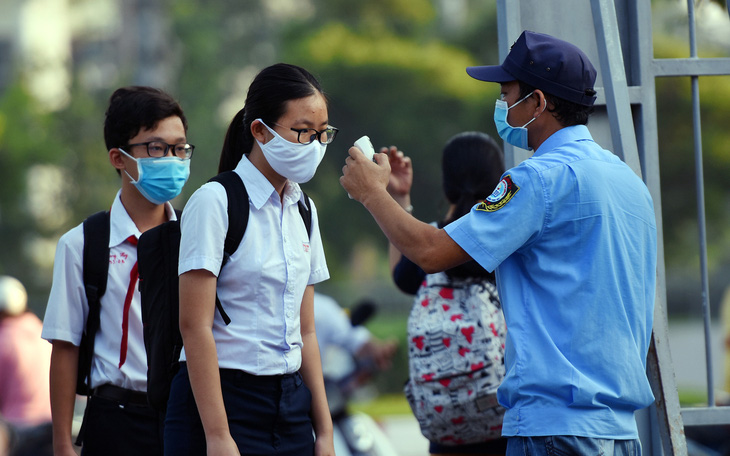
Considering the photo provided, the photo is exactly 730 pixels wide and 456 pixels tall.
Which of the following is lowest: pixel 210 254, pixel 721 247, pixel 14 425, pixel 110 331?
pixel 721 247

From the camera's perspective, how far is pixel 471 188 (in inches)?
142

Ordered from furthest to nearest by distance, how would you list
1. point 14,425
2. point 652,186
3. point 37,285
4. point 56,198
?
1. point 37,285
2. point 56,198
3. point 14,425
4. point 652,186

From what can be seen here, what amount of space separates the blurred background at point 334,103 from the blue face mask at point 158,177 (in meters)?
15.7

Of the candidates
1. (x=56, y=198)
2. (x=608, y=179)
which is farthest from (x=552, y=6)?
(x=56, y=198)

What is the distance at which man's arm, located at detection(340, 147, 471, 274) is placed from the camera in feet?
8.42

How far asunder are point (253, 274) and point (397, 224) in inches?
16.2

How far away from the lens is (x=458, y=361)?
3473 millimetres

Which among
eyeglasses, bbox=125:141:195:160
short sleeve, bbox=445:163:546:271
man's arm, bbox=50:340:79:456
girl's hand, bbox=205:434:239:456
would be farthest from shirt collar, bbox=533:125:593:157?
man's arm, bbox=50:340:79:456

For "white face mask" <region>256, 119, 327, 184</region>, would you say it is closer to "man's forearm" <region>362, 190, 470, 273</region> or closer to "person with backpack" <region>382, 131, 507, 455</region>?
"man's forearm" <region>362, 190, 470, 273</region>

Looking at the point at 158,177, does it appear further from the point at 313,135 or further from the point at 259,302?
the point at 259,302

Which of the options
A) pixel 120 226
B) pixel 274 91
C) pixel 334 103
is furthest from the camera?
pixel 334 103

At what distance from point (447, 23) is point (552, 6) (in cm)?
2978

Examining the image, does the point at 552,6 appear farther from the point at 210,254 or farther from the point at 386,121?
the point at 386,121

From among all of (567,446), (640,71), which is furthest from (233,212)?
(640,71)
